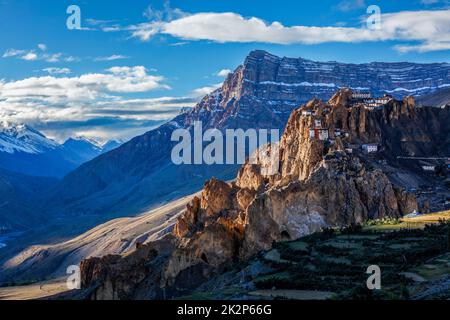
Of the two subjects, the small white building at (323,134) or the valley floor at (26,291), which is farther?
the valley floor at (26,291)

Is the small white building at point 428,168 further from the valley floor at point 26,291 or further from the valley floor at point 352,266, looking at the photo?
the valley floor at point 26,291

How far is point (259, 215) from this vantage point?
10919 centimetres

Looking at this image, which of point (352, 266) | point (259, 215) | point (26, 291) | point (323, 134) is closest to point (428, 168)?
point (323, 134)

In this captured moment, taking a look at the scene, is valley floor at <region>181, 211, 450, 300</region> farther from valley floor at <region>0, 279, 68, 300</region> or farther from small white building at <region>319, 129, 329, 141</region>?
valley floor at <region>0, 279, 68, 300</region>

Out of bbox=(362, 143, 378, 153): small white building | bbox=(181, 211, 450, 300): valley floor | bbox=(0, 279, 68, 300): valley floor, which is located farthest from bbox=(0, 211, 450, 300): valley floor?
bbox=(0, 279, 68, 300): valley floor

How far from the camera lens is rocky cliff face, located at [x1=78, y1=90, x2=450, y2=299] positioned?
10406 cm

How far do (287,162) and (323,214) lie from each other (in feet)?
112

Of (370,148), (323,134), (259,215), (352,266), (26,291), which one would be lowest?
(26,291)

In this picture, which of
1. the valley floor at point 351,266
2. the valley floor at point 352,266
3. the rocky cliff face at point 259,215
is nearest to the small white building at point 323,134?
the rocky cliff face at point 259,215

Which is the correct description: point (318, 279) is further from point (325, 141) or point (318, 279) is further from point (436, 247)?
point (325, 141)

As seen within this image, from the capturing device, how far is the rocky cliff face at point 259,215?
104m

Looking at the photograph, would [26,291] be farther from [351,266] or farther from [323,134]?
[351,266]

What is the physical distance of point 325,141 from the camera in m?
138
